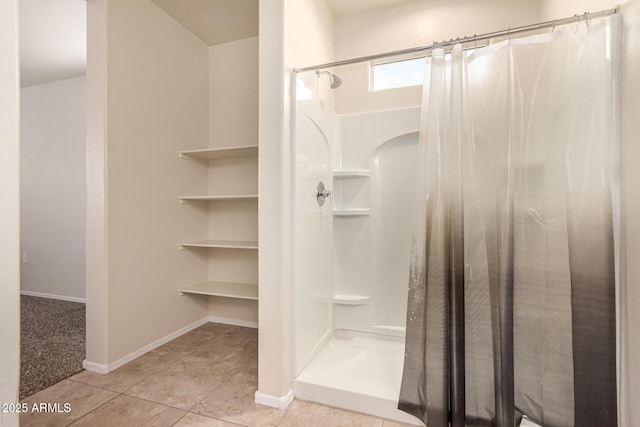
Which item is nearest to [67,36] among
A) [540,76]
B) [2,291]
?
[2,291]

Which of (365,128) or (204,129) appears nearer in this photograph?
(365,128)

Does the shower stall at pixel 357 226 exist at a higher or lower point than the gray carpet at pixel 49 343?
higher

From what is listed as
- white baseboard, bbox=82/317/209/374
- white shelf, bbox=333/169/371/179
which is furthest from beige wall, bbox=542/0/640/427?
white baseboard, bbox=82/317/209/374

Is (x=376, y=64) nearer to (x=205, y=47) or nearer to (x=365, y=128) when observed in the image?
(x=365, y=128)

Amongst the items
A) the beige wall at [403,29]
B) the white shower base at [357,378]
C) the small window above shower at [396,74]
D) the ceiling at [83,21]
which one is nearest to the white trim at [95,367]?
the white shower base at [357,378]

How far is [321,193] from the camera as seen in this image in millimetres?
2141

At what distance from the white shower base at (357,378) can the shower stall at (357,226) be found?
2 cm

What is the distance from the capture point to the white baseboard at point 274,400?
164cm

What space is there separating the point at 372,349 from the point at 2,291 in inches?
82.4

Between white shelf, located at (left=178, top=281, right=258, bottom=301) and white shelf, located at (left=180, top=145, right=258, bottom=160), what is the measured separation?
1.16m

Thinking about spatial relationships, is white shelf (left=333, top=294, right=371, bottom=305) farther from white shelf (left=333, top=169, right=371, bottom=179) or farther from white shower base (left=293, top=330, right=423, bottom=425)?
white shelf (left=333, top=169, right=371, bottom=179)

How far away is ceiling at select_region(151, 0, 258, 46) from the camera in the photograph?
2354 mm

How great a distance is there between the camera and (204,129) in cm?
291

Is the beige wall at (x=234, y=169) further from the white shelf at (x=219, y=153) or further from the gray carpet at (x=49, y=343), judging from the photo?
the gray carpet at (x=49, y=343)
